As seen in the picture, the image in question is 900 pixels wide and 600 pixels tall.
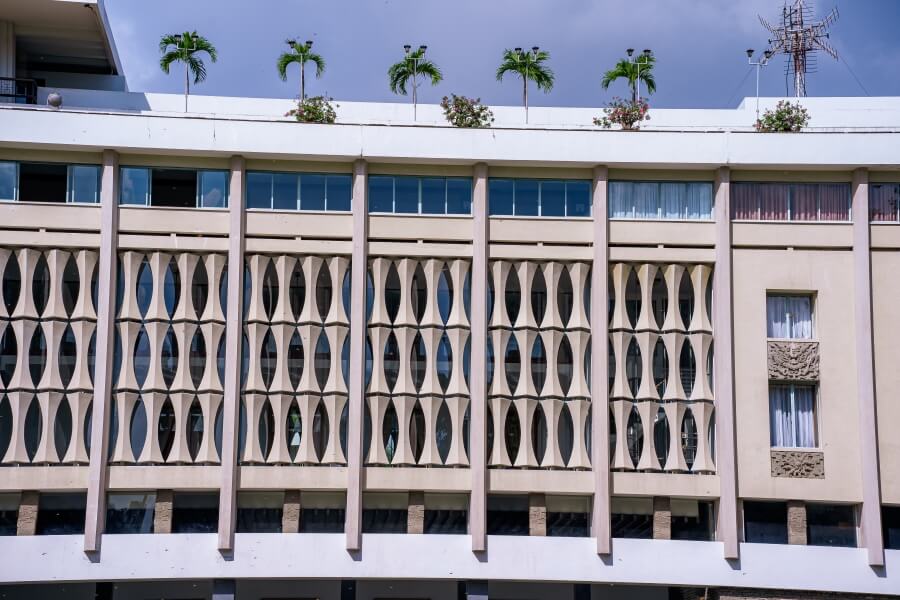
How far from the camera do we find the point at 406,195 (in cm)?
3447

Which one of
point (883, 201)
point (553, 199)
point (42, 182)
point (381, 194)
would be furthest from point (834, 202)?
point (42, 182)

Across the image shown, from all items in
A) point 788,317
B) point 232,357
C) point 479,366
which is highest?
point 788,317

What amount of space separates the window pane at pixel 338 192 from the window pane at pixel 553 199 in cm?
564

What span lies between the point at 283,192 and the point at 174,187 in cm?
309

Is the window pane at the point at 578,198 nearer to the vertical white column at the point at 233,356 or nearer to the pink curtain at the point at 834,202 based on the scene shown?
the pink curtain at the point at 834,202

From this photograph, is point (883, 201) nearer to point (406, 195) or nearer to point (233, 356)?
point (406, 195)

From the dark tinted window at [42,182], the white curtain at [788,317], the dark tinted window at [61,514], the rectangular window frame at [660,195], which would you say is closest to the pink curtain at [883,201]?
the white curtain at [788,317]

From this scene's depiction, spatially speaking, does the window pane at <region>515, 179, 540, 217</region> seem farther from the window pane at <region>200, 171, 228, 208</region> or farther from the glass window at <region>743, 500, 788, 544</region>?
the glass window at <region>743, 500, 788, 544</region>

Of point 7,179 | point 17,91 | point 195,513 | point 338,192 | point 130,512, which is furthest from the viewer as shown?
point 17,91

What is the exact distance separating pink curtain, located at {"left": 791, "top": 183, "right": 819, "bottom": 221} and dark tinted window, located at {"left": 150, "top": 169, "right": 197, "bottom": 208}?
1721cm

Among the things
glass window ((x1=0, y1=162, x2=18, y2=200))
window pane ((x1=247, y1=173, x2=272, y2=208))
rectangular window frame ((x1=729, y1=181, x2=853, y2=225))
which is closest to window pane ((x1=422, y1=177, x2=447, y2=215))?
window pane ((x1=247, y1=173, x2=272, y2=208))

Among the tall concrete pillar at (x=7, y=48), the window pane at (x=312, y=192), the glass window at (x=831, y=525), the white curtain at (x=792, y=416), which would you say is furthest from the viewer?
the tall concrete pillar at (x=7, y=48)

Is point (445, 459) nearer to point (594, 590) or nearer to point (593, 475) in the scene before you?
point (593, 475)

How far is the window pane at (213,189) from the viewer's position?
34.0m
